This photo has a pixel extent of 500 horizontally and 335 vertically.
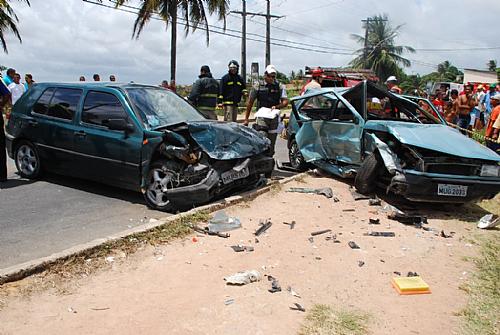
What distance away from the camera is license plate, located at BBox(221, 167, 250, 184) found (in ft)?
19.2

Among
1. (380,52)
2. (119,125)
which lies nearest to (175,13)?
(119,125)

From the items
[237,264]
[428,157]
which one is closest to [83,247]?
[237,264]

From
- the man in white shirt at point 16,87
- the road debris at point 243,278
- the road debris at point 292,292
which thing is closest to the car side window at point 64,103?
the road debris at point 243,278

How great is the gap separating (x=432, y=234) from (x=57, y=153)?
208 inches

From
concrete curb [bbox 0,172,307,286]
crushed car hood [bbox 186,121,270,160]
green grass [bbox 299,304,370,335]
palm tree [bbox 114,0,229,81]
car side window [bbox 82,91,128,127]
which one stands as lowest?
green grass [bbox 299,304,370,335]

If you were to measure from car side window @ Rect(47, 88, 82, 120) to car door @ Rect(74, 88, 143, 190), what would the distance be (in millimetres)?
216

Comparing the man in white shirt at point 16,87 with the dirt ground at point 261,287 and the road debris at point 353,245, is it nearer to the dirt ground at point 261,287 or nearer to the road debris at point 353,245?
the dirt ground at point 261,287

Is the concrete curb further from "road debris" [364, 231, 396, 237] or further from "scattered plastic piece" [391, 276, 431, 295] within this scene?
"scattered plastic piece" [391, 276, 431, 295]

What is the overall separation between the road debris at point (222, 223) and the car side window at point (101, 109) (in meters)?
1.88

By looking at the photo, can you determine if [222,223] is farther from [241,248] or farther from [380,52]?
[380,52]

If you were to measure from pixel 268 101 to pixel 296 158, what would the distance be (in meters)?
1.35

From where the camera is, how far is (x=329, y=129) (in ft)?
25.1

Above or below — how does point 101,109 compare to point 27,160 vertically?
above

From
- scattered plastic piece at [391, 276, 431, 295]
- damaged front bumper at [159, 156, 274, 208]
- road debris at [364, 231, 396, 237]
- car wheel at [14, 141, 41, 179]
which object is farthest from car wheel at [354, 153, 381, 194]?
car wheel at [14, 141, 41, 179]
